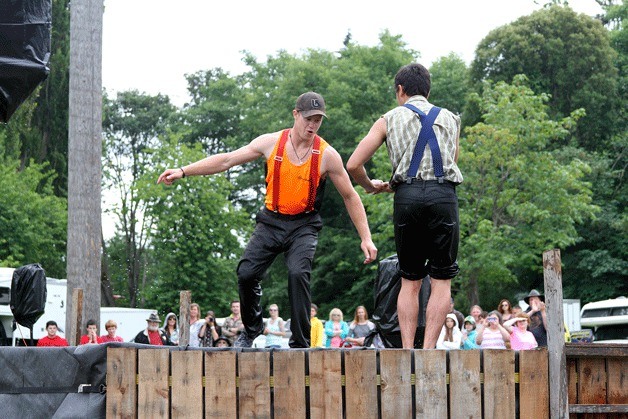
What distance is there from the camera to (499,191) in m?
31.2

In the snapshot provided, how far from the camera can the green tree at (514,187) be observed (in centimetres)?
3014

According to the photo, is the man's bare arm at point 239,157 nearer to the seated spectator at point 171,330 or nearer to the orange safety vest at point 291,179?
the orange safety vest at point 291,179

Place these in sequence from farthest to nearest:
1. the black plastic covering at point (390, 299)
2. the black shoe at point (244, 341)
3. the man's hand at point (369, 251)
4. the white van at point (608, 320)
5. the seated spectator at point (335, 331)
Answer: the white van at point (608, 320) → the seated spectator at point (335, 331) → the black plastic covering at point (390, 299) → the black shoe at point (244, 341) → the man's hand at point (369, 251)

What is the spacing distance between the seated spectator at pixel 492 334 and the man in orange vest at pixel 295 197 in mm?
6309

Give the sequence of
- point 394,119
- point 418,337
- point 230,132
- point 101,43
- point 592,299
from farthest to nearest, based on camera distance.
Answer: point 230,132 → point 592,299 → point 101,43 → point 418,337 → point 394,119

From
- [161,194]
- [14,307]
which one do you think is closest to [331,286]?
[161,194]

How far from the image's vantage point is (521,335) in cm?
1247

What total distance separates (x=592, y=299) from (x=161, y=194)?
1690cm

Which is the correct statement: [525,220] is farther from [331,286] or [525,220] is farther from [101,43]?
[101,43]

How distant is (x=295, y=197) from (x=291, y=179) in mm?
138

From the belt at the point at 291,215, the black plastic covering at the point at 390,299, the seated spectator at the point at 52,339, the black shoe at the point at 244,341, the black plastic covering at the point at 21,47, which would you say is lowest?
the seated spectator at the point at 52,339

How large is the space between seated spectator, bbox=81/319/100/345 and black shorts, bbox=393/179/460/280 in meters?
5.81

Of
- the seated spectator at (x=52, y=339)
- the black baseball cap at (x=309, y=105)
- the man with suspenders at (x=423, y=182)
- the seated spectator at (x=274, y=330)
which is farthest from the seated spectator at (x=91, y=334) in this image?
the man with suspenders at (x=423, y=182)

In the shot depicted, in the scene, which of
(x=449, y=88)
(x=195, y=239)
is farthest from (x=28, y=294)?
(x=449, y=88)
